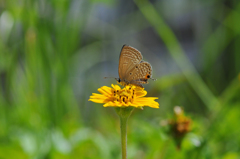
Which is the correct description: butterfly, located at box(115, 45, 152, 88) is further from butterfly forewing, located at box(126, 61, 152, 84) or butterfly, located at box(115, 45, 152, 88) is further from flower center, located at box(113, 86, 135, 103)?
flower center, located at box(113, 86, 135, 103)

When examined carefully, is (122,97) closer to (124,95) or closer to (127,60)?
(124,95)

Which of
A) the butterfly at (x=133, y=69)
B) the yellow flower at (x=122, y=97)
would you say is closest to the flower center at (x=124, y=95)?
the yellow flower at (x=122, y=97)

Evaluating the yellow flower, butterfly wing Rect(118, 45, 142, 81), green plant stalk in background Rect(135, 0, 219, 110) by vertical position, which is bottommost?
the yellow flower

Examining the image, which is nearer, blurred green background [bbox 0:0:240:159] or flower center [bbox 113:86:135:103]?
flower center [bbox 113:86:135:103]

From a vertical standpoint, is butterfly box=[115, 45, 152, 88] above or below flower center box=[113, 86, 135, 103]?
above

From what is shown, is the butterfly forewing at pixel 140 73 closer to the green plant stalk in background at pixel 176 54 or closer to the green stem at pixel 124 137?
the green stem at pixel 124 137

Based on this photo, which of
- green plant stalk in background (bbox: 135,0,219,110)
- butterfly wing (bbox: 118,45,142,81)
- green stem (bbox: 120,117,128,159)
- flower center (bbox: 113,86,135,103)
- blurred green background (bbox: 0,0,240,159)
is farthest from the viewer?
green plant stalk in background (bbox: 135,0,219,110)

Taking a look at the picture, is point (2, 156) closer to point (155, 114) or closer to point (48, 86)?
point (48, 86)

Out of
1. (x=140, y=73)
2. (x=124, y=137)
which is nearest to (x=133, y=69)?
(x=140, y=73)

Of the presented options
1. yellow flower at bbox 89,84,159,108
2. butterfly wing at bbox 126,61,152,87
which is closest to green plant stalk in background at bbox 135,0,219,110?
butterfly wing at bbox 126,61,152,87
